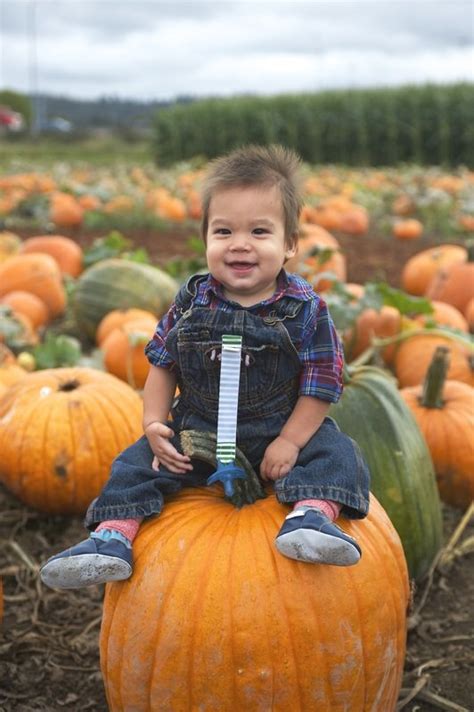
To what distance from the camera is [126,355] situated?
17.2ft

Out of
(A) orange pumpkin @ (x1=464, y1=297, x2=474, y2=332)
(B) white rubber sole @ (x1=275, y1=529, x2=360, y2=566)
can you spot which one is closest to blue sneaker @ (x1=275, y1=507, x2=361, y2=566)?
(B) white rubber sole @ (x1=275, y1=529, x2=360, y2=566)

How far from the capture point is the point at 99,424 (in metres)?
3.91

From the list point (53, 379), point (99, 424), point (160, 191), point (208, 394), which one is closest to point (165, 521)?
point (208, 394)

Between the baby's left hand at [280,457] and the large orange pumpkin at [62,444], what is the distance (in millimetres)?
1578

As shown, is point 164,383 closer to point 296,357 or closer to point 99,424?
point 296,357

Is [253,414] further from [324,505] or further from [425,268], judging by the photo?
[425,268]

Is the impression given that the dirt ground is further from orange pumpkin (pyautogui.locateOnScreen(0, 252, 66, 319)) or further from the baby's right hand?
orange pumpkin (pyautogui.locateOnScreen(0, 252, 66, 319))

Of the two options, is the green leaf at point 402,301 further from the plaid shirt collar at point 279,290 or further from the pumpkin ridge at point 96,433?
the plaid shirt collar at point 279,290

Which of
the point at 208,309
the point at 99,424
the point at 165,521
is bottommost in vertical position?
the point at 99,424

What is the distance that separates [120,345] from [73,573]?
3.11m

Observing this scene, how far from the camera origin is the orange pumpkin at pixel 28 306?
662cm

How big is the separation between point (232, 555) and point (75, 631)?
1094mm

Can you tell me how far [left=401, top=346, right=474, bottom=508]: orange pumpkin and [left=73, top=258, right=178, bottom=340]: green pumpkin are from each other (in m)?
2.55

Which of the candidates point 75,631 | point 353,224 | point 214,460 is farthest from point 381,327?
point 353,224
